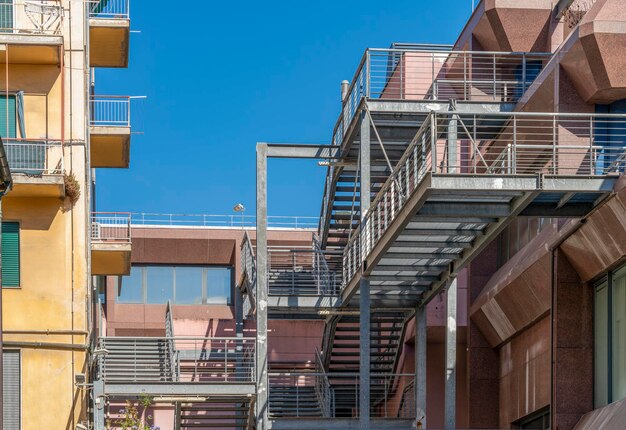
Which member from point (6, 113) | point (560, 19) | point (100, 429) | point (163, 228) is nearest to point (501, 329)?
point (560, 19)

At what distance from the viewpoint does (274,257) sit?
151 ft

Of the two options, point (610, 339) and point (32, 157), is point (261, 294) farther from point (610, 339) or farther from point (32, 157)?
point (610, 339)

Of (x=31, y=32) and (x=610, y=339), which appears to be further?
(x=31, y=32)

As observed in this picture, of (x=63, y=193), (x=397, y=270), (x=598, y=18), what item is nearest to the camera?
(x=598, y=18)

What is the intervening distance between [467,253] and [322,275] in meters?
8.17

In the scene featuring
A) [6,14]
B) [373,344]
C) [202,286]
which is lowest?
[373,344]

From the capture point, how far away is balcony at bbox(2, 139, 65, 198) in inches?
1286

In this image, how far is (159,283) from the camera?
5144cm

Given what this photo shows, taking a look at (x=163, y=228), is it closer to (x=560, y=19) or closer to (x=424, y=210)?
(x=560, y=19)

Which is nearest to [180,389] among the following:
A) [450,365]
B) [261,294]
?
[261,294]

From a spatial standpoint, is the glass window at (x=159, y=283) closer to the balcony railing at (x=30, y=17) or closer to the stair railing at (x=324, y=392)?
the stair railing at (x=324, y=392)

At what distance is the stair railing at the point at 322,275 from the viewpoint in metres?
35.4

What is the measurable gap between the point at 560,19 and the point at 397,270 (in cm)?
715

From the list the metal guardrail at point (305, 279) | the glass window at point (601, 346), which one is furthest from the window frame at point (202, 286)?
the glass window at point (601, 346)
